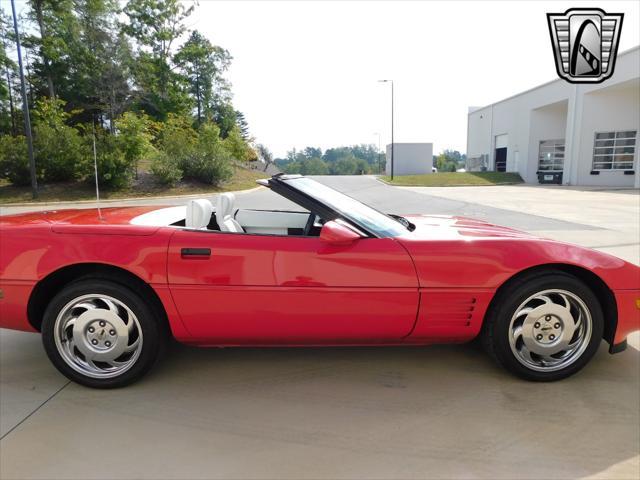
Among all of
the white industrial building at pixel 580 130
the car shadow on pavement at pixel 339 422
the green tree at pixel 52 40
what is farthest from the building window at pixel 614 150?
the green tree at pixel 52 40

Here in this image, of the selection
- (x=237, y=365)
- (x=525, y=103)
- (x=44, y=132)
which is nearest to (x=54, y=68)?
(x=44, y=132)

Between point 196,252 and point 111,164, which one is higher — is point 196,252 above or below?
below

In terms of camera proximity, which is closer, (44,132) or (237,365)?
(237,365)

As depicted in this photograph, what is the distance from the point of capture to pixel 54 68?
3475cm

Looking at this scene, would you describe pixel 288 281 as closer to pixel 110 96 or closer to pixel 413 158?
pixel 110 96

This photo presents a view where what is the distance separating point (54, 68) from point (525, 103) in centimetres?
3909

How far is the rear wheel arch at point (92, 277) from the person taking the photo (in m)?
2.37

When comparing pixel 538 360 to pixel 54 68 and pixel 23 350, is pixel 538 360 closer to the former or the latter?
pixel 23 350

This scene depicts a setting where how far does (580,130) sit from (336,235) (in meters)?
31.3

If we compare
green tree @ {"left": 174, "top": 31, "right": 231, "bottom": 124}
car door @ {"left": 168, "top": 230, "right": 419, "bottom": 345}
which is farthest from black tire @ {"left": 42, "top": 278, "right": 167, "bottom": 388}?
green tree @ {"left": 174, "top": 31, "right": 231, "bottom": 124}

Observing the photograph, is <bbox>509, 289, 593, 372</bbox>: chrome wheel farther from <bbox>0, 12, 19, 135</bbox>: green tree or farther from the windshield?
<bbox>0, 12, 19, 135</bbox>: green tree

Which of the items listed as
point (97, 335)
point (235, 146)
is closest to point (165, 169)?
point (235, 146)

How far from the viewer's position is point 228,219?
3057mm

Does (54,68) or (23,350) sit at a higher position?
(54,68)
